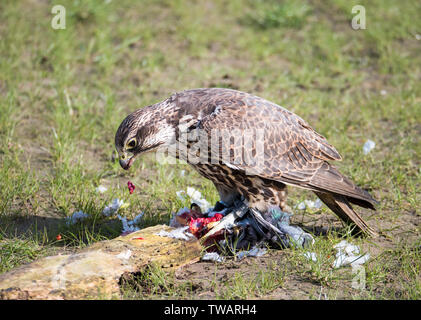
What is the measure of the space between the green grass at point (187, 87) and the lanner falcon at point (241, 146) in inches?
18.0

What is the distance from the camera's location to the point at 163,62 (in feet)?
24.1

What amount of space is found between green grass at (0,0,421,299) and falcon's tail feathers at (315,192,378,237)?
12 cm

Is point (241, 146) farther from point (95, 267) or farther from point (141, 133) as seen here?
point (95, 267)

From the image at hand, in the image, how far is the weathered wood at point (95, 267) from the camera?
10.3 feet

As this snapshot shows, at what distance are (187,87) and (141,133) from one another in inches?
116

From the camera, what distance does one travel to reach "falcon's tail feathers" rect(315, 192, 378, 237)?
4227mm

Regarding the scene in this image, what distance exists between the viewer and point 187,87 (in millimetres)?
6816

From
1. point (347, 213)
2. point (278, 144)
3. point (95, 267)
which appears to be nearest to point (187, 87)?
point (278, 144)
